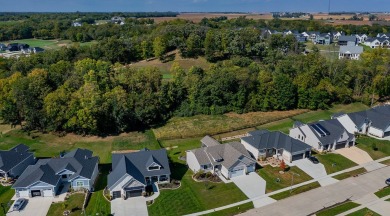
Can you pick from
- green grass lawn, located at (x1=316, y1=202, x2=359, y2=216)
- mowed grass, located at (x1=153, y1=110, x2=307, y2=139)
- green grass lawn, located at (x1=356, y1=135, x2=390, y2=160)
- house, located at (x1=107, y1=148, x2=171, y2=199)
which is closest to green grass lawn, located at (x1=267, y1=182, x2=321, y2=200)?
green grass lawn, located at (x1=316, y1=202, x2=359, y2=216)

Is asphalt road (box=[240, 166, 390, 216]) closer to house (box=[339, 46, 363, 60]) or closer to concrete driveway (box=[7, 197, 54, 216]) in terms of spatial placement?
concrete driveway (box=[7, 197, 54, 216])

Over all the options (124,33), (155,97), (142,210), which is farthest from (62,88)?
(124,33)

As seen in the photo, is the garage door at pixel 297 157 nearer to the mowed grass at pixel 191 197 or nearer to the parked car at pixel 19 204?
the mowed grass at pixel 191 197

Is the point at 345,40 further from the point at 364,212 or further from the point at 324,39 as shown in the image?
the point at 364,212

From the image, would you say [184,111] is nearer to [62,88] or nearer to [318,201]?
[62,88]

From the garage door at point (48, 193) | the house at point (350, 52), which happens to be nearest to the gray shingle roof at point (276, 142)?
the garage door at point (48, 193)

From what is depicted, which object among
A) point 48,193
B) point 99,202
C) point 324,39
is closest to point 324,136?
point 99,202
